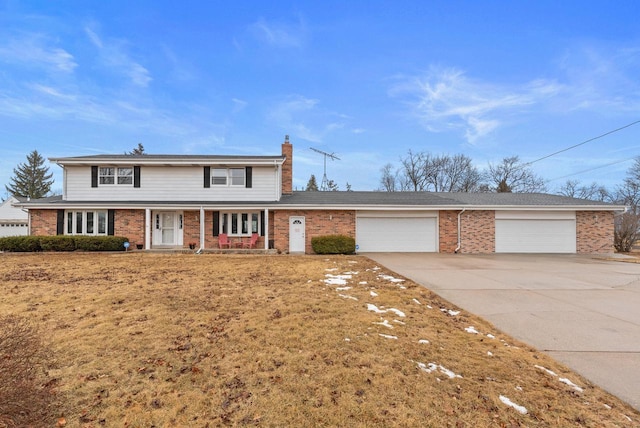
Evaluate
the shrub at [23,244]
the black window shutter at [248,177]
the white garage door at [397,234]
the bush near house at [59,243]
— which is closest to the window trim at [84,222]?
the bush near house at [59,243]

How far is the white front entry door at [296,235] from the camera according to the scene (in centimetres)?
1623

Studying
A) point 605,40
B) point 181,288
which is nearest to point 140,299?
point 181,288

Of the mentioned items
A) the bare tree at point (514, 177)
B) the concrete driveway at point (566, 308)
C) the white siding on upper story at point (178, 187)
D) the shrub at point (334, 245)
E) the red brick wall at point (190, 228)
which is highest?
the bare tree at point (514, 177)

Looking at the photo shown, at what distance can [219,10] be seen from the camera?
45.2 feet

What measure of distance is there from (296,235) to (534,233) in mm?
13106

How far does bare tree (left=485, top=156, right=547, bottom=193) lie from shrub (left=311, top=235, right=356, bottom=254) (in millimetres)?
27849

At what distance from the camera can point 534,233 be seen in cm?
1691

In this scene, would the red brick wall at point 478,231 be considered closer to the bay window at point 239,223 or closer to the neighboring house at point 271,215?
the neighboring house at point 271,215

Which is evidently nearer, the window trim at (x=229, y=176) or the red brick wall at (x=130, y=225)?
the red brick wall at (x=130, y=225)

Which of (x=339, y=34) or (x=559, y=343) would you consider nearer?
(x=559, y=343)

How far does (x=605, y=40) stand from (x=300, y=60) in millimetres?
15197

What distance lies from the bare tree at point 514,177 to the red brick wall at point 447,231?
2302 cm

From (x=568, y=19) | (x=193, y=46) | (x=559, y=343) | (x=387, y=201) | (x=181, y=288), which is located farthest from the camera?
(x=387, y=201)

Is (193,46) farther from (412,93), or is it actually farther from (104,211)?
(412,93)
